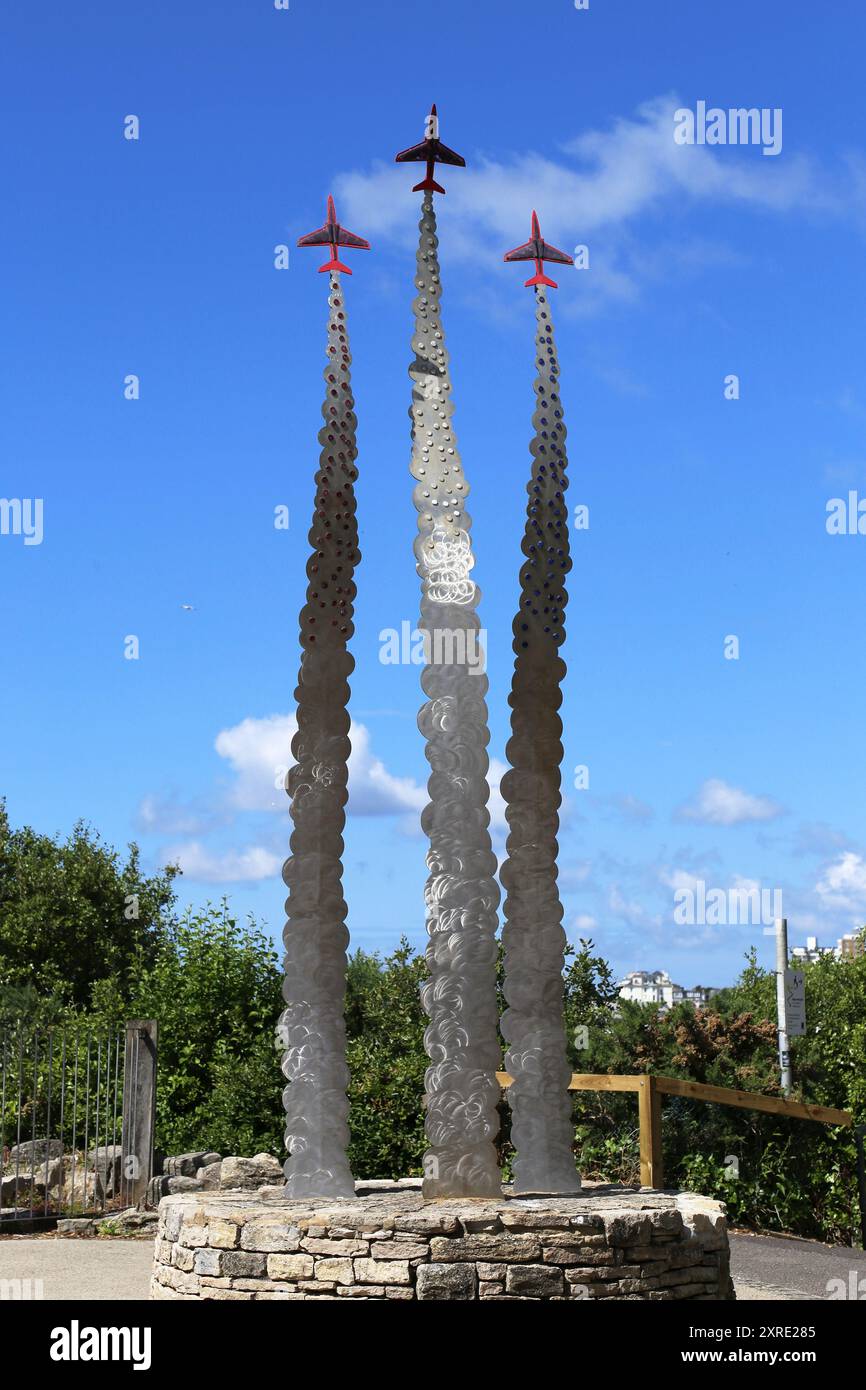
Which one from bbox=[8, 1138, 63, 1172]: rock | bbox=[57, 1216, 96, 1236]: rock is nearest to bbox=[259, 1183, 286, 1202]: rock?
bbox=[57, 1216, 96, 1236]: rock

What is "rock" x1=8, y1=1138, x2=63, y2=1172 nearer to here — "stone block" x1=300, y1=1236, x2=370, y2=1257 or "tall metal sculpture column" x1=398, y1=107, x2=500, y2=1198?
"tall metal sculpture column" x1=398, y1=107, x2=500, y2=1198

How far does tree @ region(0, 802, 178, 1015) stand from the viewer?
25.0 metres

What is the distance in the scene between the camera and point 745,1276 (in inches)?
397

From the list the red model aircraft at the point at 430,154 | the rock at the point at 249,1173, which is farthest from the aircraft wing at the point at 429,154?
the rock at the point at 249,1173

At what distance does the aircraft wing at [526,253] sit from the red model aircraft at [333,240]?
1.04 meters

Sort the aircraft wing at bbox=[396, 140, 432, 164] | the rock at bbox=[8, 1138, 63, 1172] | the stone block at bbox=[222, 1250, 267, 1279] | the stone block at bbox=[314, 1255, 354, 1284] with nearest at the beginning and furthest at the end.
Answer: the stone block at bbox=[314, 1255, 354, 1284]
the stone block at bbox=[222, 1250, 267, 1279]
the aircraft wing at bbox=[396, 140, 432, 164]
the rock at bbox=[8, 1138, 63, 1172]

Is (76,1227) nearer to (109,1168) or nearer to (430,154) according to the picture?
(109,1168)

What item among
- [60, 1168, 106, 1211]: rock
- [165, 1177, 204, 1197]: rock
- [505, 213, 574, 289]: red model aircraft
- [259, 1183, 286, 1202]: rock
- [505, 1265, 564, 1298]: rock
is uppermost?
[505, 213, 574, 289]: red model aircraft

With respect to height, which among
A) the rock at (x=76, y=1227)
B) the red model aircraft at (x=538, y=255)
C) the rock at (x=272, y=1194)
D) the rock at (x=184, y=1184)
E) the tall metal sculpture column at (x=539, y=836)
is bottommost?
the rock at (x=76, y=1227)

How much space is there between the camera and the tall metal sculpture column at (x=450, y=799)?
8.98 metres

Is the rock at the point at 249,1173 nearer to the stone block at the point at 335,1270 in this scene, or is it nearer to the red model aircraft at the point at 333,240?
the stone block at the point at 335,1270

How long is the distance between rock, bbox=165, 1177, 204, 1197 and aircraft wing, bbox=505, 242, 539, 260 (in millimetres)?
7880
